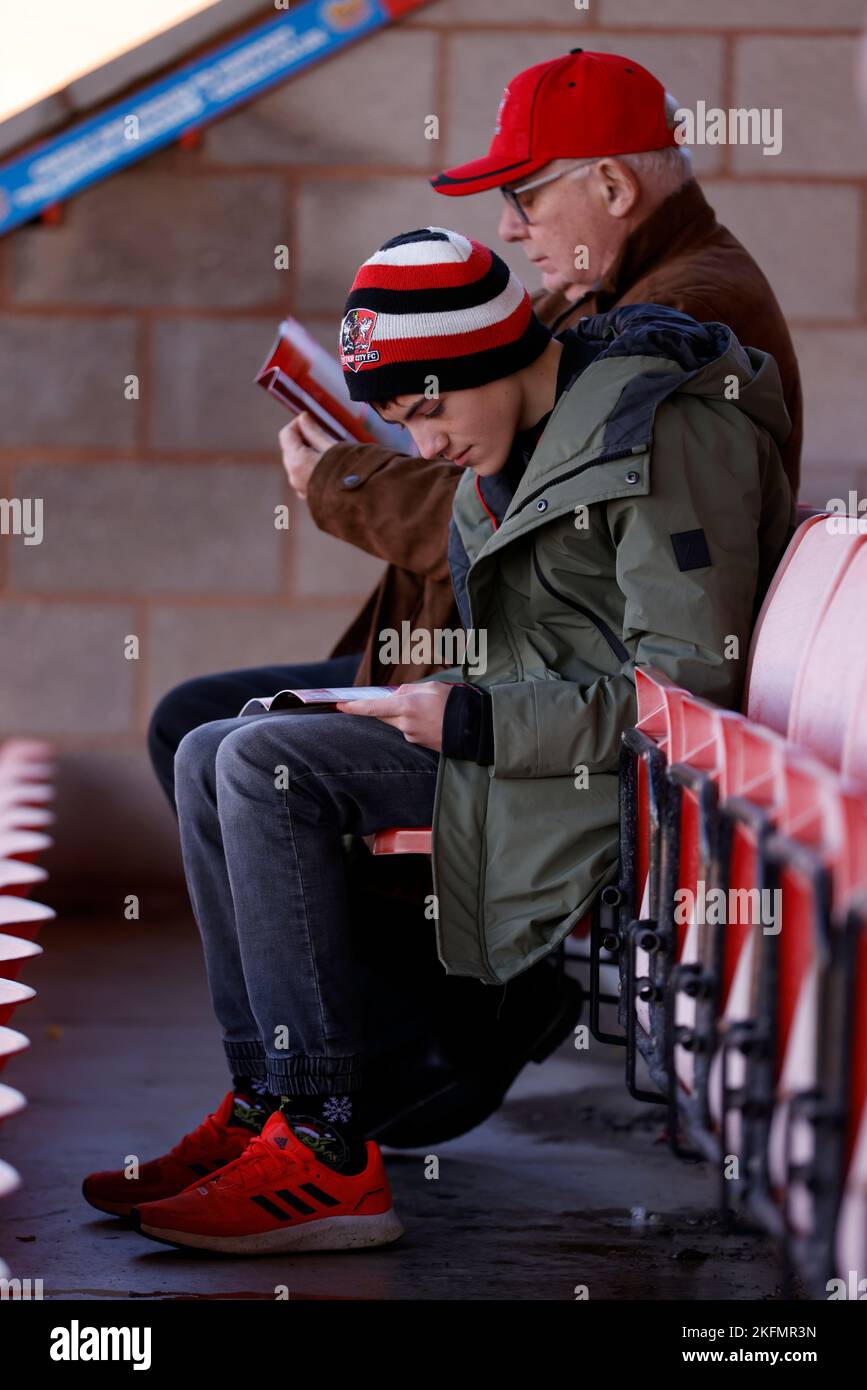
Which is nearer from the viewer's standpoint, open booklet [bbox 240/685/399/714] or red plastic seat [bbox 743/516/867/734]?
red plastic seat [bbox 743/516/867/734]

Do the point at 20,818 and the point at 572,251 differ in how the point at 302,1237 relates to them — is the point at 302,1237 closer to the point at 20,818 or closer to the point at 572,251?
the point at 20,818

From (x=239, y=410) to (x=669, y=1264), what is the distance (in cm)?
305

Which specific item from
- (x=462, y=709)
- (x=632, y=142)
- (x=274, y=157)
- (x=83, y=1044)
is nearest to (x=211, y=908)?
(x=462, y=709)

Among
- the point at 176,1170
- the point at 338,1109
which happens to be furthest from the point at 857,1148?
the point at 176,1170

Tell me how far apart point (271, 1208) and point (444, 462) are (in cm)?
118

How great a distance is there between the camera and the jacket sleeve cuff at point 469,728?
6.81 ft

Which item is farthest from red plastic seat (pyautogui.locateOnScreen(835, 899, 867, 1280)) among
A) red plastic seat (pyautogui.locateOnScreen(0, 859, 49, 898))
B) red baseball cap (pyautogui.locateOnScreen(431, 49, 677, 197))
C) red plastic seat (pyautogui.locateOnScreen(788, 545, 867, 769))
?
red baseball cap (pyautogui.locateOnScreen(431, 49, 677, 197))

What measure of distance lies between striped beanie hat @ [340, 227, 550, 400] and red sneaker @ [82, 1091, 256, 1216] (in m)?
1.04

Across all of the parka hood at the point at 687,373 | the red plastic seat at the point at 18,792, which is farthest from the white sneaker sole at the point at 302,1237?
the red plastic seat at the point at 18,792

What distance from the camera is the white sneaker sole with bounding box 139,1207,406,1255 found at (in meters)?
2.19

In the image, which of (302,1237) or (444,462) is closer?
(302,1237)

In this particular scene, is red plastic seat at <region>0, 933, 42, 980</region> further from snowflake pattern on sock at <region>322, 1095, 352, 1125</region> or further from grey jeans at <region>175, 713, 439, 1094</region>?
snowflake pattern on sock at <region>322, 1095, 352, 1125</region>

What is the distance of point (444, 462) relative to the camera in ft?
8.89

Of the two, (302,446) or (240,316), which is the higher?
(240,316)
